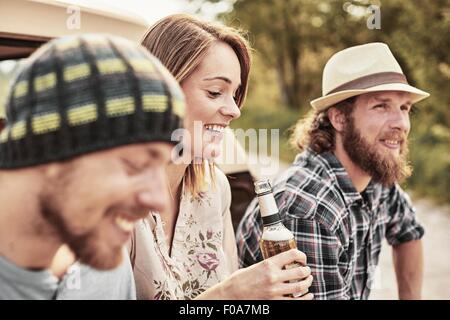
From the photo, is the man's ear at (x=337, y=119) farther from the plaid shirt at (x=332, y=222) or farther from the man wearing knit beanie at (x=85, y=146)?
the man wearing knit beanie at (x=85, y=146)

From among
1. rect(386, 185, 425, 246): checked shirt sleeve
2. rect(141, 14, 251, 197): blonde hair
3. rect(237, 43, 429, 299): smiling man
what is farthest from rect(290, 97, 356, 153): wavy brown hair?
rect(141, 14, 251, 197): blonde hair

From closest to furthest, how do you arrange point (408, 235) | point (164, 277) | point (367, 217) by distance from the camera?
point (164, 277)
point (367, 217)
point (408, 235)

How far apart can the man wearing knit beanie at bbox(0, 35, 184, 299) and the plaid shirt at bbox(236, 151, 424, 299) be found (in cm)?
157

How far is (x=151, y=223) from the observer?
2158 mm

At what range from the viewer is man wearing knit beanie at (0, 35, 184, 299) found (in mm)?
1092

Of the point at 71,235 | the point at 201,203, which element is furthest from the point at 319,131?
the point at 71,235

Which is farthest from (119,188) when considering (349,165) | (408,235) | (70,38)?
(408,235)

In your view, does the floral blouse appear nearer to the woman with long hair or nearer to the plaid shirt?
the woman with long hair

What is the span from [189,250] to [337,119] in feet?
4.12

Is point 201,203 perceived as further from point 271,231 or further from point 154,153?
point 154,153

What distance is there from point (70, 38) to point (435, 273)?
586cm
